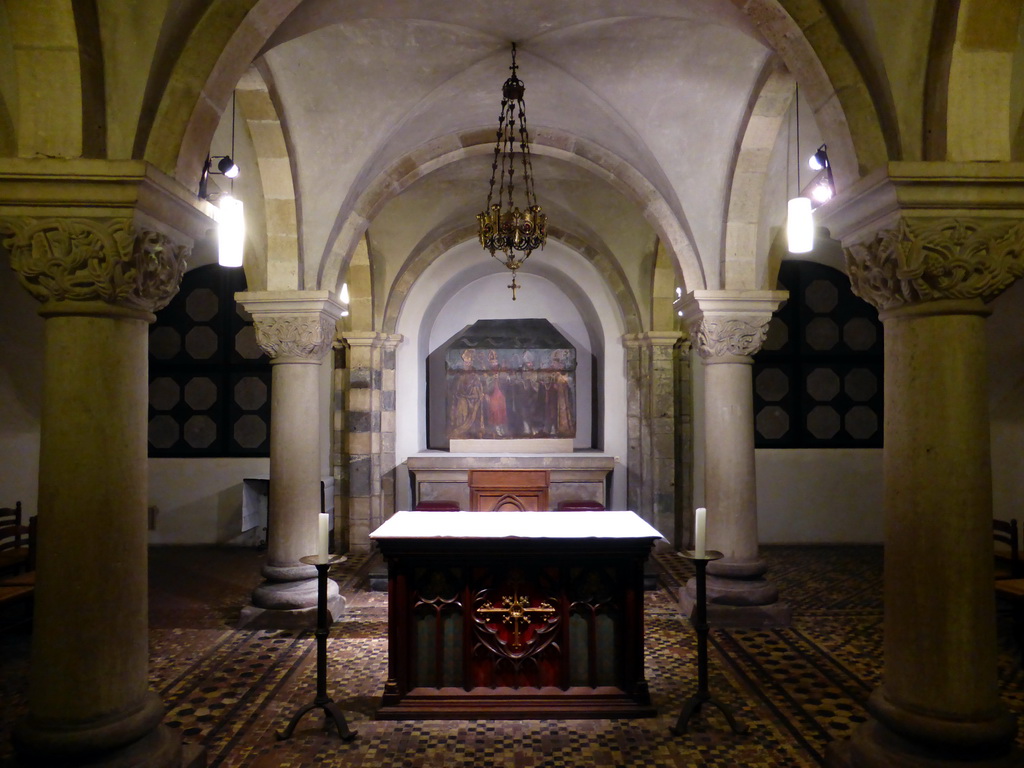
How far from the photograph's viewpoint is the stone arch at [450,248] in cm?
1002

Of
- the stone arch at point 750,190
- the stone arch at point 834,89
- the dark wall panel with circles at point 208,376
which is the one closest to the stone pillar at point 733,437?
the stone arch at point 750,190

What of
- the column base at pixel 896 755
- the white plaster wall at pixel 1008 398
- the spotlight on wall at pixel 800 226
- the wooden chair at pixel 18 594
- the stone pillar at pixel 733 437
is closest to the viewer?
the column base at pixel 896 755

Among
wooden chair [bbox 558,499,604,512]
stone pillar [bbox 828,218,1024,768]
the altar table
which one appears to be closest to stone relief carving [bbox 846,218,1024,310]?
stone pillar [bbox 828,218,1024,768]

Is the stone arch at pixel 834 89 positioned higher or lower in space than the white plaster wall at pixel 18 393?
higher

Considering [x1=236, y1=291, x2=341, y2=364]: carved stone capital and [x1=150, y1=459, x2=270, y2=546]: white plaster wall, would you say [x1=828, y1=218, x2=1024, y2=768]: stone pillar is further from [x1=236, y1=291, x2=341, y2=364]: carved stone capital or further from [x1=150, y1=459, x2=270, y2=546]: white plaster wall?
[x1=150, y1=459, x2=270, y2=546]: white plaster wall

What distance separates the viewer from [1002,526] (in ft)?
21.1

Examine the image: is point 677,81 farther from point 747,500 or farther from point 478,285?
point 478,285

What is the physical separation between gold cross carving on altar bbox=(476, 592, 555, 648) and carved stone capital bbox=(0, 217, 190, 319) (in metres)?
2.62

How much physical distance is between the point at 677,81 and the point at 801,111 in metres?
1.42

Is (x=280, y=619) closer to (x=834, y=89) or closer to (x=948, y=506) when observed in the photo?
(x=948, y=506)

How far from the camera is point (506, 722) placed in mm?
4090

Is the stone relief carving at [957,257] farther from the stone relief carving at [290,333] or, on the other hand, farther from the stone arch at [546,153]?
the stone relief carving at [290,333]

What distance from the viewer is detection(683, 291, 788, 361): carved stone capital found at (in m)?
6.07

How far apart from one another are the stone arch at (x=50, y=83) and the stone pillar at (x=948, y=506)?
3419mm
